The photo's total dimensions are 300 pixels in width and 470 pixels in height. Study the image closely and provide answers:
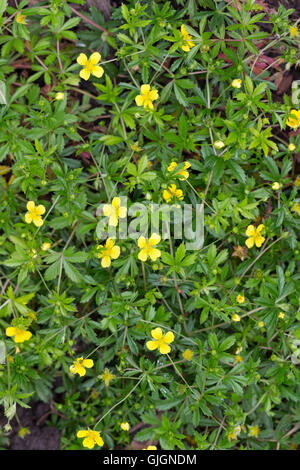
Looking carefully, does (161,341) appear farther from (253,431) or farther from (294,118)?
(294,118)

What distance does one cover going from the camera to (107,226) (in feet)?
7.95

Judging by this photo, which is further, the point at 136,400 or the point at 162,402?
the point at 136,400

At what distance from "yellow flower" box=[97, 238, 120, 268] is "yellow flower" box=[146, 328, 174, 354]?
1.50ft

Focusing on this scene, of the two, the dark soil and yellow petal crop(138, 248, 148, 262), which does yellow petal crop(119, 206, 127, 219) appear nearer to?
yellow petal crop(138, 248, 148, 262)

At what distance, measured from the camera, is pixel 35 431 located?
305 cm

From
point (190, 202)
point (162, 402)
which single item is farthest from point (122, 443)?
point (190, 202)

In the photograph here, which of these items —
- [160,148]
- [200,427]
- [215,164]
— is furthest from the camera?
[200,427]

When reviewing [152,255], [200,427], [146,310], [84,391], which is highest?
[152,255]

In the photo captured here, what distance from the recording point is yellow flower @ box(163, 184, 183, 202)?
7.77 ft

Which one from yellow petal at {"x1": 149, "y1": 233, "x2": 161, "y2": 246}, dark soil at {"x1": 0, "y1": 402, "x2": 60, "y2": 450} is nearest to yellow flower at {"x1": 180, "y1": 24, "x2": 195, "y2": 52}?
yellow petal at {"x1": 149, "y1": 233, "x2": 161, "y2": 246}

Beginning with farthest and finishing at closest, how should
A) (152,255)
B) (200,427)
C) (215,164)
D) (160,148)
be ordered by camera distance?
(200,427), (160,148), (215,164), (152,255)

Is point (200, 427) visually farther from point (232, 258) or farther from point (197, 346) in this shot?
point (232, 258)

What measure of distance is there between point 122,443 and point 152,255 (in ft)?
5.15
